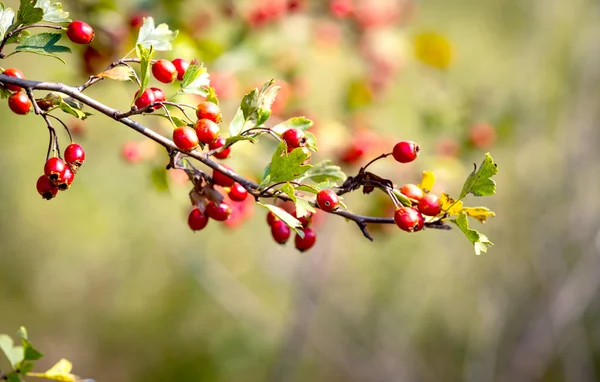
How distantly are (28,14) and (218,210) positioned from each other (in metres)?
0.31

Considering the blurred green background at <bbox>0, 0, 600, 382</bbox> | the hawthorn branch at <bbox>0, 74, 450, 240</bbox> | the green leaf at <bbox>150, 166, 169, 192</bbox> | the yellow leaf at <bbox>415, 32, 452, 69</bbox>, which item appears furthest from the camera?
the blurred green background at <bbox>0, 0, 600, 382</bbox>

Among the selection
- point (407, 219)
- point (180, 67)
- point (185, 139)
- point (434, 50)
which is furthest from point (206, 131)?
→ point (434, 50)

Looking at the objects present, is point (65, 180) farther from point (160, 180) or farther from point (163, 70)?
point (160, 180)

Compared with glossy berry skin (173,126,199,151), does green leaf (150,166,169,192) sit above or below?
above

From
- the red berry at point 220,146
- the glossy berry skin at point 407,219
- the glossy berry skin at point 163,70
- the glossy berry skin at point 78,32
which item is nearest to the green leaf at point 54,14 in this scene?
the glossy berry skin at point 78,32

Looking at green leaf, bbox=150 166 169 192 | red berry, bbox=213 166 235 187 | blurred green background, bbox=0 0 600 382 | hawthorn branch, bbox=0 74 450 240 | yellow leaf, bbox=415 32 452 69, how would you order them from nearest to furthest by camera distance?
1. hawthorn branch, bbox=0 74 450 240
2. red berry, bbox=213 166 235 187
3. green leaf, bbox=150 166 169 192
4. yellow leaf, bbox=415 32 452 69
5. blurred green background, bbox=0 0 600 382

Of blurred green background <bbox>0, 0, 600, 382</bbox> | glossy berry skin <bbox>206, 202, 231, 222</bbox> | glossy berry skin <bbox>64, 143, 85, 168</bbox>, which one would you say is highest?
blurred green background <bbox>0, 0, 600, 382</bbox>

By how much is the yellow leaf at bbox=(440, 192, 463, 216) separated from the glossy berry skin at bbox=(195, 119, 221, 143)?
0.27 m

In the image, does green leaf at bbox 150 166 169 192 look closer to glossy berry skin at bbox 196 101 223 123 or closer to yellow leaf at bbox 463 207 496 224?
glossy berry skin at bbox 196 101 223 123

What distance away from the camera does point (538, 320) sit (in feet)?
8.25

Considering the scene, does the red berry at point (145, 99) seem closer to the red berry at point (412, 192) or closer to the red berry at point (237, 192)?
the red berry at point (237, 192)

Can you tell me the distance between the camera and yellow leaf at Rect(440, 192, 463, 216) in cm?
64

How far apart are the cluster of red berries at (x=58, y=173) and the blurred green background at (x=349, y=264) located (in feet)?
5.91

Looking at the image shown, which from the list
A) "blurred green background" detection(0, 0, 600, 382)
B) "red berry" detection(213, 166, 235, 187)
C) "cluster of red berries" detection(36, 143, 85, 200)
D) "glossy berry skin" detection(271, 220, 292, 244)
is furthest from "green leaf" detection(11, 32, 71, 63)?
"blurred green background" detection(0, 0, 600, 382)
